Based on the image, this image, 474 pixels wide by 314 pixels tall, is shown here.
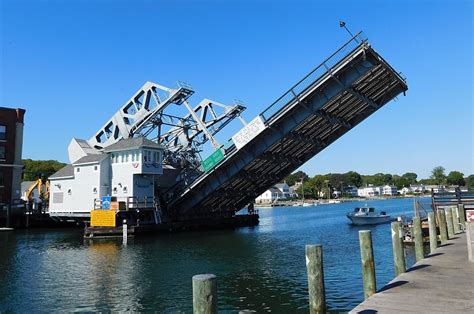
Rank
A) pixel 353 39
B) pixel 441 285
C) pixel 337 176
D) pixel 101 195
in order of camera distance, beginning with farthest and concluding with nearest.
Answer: pixel 337 176, pixel 101 195, pixel 353 39, pixel 441 285

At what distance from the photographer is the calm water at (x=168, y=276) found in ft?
34.6

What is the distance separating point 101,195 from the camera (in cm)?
3444

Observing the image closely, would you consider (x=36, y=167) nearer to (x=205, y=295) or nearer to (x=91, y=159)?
(x=91, y=159)

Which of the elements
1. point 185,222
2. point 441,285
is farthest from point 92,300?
point 185,222

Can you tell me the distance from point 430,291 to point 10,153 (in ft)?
150

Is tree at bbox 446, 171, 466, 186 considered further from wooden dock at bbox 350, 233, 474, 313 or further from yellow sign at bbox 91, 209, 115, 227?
wooden dock at bbox 350, 233, 474, 313

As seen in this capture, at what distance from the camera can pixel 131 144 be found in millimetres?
33156

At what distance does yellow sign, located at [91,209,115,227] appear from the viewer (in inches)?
1184

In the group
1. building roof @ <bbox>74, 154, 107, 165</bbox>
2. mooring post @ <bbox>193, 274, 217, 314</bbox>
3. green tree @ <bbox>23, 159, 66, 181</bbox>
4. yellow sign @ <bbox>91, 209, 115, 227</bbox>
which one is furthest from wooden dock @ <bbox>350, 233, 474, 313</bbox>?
green tree @ <bbox>23, 159, 66, 181</bbox>

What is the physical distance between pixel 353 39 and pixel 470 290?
16704 mm

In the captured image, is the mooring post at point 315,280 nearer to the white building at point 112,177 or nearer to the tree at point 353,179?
the white building at point 112,177

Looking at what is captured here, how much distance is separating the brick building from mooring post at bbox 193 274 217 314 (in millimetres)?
44243

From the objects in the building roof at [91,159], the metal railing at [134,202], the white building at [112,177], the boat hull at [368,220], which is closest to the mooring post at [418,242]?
the metal railing at [134,202]

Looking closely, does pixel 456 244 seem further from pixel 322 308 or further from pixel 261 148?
pixel 261 148
